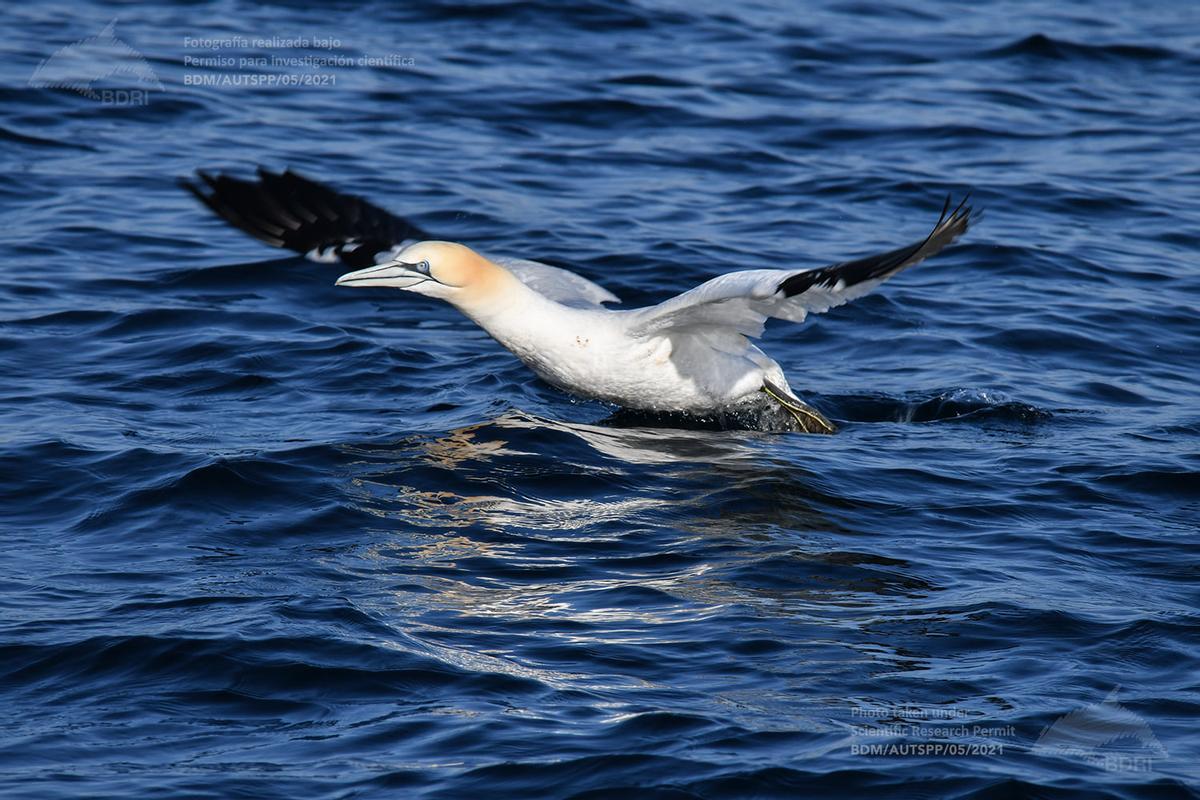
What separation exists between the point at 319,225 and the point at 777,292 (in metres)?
3.70

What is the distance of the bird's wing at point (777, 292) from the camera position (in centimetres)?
786

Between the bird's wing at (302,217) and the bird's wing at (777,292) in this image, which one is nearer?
the bird's wing at (777,292)

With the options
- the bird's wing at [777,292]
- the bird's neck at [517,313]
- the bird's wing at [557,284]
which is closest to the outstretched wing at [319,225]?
the bird's wing at [557,284]

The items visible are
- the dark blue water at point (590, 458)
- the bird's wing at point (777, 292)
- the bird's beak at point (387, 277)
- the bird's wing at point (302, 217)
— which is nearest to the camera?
the dark blue water at point (590, 458)

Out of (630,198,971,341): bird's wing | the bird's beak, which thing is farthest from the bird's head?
(630,198,971,341): bird's wing

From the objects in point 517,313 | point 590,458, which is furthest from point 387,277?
point 590,458

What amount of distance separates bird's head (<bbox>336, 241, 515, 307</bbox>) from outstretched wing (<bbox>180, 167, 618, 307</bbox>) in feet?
2.45

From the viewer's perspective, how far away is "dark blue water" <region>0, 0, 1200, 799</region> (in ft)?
19.3

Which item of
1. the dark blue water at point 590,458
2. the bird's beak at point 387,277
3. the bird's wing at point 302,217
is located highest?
the bird's wing at point 302,217

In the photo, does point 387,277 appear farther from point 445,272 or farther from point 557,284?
point 557,284

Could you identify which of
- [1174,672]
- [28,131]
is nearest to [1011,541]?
[1174,672]

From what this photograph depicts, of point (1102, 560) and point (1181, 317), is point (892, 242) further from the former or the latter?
point (1102, 560)

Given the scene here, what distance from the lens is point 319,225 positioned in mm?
10750

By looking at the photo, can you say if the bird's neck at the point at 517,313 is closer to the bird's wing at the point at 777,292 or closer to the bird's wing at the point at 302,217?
the bird's wing at the point at 777,292
